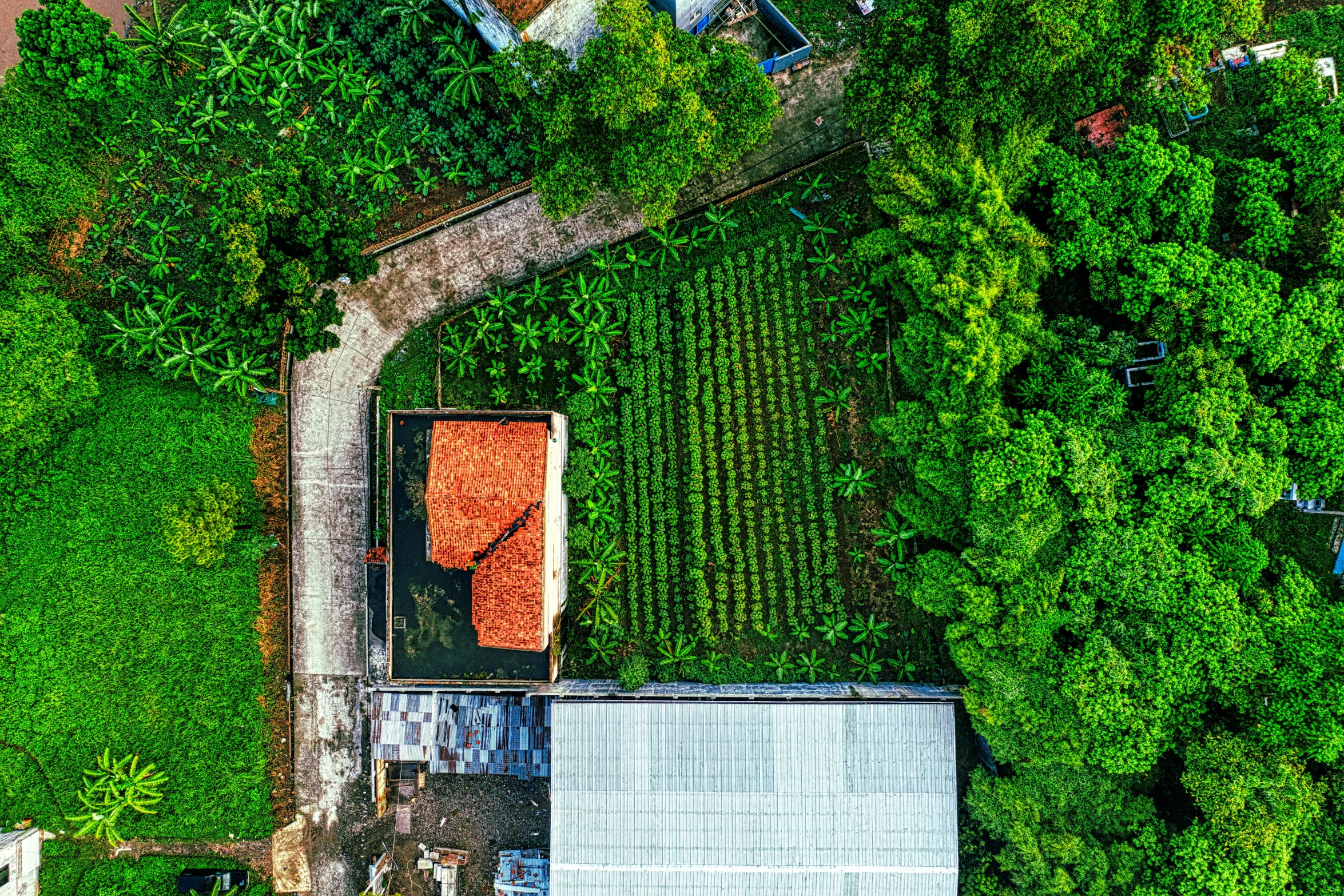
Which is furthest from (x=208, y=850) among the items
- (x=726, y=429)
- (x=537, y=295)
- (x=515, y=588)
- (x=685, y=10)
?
(x=685, y=10)

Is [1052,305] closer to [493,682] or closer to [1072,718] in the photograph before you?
[1072,718]

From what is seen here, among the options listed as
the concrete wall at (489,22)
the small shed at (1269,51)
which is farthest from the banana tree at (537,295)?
the small shed at (1269,51)

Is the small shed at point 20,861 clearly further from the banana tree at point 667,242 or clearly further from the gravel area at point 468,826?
the banana tree at point 667,242

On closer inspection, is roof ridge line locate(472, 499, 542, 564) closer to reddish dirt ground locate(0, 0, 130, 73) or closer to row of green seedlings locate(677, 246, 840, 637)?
row of green seedlings locate(677, 246, 840, 637)

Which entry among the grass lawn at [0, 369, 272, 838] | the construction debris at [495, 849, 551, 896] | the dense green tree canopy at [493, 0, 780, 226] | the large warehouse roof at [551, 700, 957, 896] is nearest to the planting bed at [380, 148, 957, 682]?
the large warehouse roof at [551, 700, 957, 896]

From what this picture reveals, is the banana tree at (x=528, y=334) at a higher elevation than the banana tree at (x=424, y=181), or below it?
below

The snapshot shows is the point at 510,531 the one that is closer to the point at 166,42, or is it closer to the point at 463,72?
the point at 463,72
